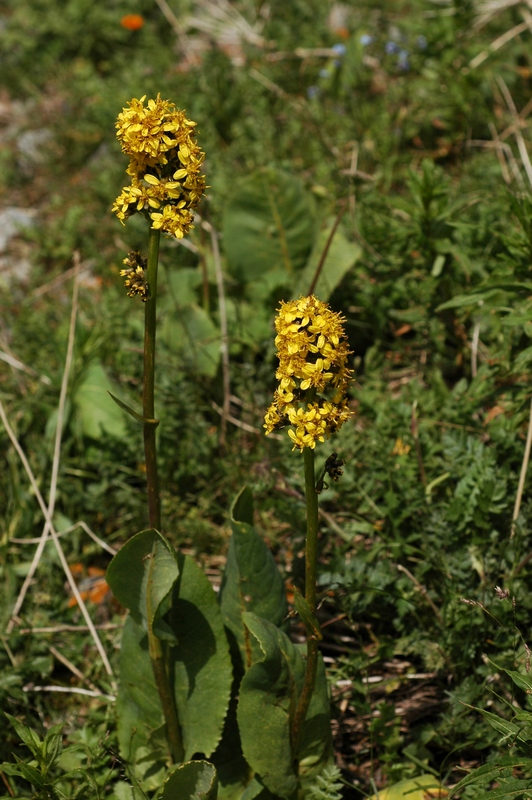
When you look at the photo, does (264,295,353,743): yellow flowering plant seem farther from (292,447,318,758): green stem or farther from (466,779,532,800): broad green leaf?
(466,779,532,800): broad green leaf

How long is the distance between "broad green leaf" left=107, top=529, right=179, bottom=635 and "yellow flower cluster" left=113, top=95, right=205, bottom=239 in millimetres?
801

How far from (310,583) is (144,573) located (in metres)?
0.49

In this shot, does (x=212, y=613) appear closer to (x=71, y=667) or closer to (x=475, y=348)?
(x=71, y=667)

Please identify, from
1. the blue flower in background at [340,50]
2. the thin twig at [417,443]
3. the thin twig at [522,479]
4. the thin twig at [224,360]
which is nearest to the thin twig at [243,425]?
the thin twig at [224,360]

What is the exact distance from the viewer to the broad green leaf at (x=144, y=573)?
214cm

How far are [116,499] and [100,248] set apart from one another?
2.13 metres

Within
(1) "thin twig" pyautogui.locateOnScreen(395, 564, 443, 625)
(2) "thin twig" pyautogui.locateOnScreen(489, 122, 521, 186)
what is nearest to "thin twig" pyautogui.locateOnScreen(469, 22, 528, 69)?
(2) "thin twig" pyautogui.locateOnScreen(489, 122, 521, 186)

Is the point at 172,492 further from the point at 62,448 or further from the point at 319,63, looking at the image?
the point at 319,63

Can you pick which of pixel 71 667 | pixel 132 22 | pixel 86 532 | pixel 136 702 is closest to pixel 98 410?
pixel 86 532

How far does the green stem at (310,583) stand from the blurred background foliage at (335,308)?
28cm

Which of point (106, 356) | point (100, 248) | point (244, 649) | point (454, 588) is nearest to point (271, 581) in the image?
point (244, 649)

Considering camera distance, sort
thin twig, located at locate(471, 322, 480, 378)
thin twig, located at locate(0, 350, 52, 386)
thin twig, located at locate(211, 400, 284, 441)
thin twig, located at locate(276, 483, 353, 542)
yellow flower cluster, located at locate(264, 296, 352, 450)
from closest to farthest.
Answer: yellow flower cluster, located at locate(264, 296, 352, 450), thin twig, located at locate(276, 483, 353, 542), thin twig, located at locate(471, 322, 480, 378), thin twig, located at locate(211, 400, 284, 441), thin twig, located at locate(0, 350, 52, 386)

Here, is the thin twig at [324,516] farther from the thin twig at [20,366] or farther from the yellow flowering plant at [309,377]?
the thin twig at [20,366]

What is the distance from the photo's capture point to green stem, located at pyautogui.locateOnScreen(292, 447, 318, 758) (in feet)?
6.23
